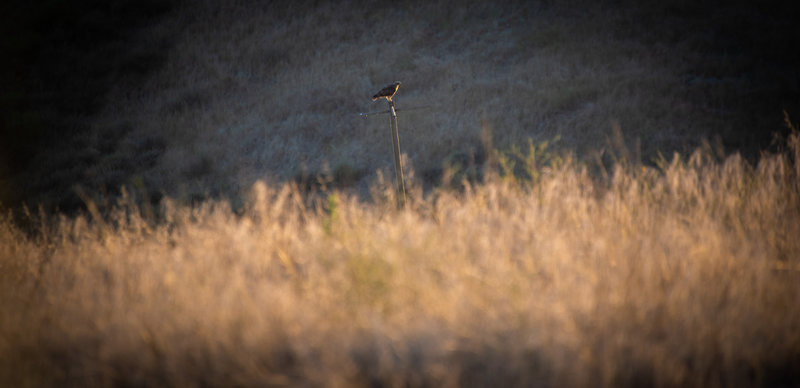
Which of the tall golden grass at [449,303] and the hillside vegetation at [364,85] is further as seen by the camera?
the hillside vegetation at [364,85]

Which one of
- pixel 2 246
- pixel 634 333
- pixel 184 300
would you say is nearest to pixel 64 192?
pixel 2 246

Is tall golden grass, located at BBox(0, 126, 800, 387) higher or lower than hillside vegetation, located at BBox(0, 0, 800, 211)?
lower

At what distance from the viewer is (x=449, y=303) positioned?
2373mm

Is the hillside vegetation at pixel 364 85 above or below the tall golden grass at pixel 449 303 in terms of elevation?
above

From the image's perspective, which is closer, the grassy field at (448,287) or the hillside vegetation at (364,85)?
the grassy field at (448,287)

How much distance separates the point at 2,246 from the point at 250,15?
1920cm

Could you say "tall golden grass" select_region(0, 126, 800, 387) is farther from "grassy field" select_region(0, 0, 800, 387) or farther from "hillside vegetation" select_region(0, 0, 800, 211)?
"hillside vegetation" select_region(0, 0, 800, 211)

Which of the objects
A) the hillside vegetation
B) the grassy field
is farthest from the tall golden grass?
the hillside vegetation

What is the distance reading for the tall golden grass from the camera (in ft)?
6.68

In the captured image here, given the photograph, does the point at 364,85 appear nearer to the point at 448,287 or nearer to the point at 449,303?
the point at 448,287

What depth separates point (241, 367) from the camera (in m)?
2.22

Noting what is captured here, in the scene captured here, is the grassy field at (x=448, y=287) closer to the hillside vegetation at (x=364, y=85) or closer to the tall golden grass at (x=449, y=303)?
the tall golden grass at (x=449, y=303)

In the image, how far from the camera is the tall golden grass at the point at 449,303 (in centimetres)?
204

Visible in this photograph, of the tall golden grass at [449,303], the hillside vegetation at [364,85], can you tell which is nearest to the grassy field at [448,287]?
the tall golden grass at [449,303]
